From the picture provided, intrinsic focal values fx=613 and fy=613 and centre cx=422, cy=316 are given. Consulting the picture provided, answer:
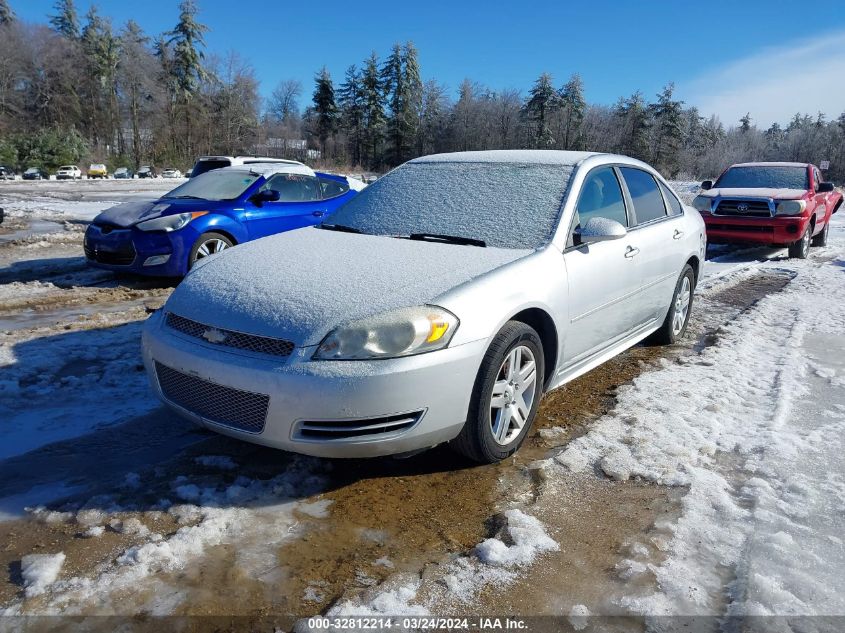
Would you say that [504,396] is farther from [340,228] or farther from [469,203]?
[340,228]

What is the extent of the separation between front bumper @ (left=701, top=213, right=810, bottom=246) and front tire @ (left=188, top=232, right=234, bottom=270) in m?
8.01

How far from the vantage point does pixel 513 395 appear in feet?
10.4

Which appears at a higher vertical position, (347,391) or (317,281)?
(317,281)

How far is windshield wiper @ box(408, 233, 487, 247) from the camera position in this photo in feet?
11.8

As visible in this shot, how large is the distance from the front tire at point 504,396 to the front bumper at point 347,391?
0.09 meters

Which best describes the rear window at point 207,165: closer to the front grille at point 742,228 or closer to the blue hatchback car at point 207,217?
the blue hatchback car at point 207,217

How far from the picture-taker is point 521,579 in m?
2.32

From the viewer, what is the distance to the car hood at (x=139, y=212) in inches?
282

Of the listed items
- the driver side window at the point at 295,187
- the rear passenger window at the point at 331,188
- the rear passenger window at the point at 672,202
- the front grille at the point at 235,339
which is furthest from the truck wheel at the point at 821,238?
the front grille at the point at 235,339

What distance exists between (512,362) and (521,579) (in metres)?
Result: 1.10

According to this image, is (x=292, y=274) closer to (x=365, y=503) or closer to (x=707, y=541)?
(x=365, y=503)

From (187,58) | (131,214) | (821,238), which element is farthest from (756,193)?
(187,58)

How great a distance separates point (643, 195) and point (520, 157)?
3.65 feet

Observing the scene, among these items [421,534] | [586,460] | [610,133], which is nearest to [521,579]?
[421,534]
